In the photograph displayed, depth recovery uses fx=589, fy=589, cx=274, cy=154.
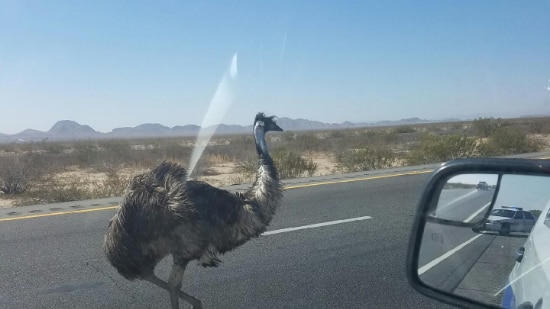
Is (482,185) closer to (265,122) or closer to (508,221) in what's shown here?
(508,221)

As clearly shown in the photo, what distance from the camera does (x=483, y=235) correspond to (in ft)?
9.46

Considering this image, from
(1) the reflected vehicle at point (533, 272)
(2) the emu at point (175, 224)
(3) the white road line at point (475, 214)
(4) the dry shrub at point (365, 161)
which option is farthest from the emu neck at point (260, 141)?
(4) the dry shrub at point (365, 161)

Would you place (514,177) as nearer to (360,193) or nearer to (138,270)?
(138,270)

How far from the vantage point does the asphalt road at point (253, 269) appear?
568 cm

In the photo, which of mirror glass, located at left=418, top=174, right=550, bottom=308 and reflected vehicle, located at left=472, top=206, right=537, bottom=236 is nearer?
mirror glass, located at left=418, top=174, right=550, bottom=308

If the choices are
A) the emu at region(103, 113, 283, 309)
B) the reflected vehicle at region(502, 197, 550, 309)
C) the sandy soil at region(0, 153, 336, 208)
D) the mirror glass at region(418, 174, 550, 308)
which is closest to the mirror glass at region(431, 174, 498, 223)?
the mirror glass at region(418, 174, 550, 308)

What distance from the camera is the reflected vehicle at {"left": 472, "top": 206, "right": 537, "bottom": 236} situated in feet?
8.69

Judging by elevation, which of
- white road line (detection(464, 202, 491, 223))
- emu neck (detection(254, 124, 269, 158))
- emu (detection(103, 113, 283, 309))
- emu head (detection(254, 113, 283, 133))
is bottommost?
emu (detection(103, 113, 283, 309))

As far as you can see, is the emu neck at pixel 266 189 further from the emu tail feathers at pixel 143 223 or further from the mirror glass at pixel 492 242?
the mirror glass at pixel 492 242

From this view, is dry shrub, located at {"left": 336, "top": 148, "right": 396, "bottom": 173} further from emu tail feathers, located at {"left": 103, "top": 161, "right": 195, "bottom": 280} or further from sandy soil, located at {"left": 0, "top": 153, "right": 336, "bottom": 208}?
emu tail feathers, located at {"left": 103, "top": 161, "right": 195, "bottom": 280}

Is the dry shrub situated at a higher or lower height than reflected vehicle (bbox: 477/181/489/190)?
lower

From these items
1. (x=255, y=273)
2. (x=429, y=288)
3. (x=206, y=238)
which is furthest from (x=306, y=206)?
(x=429, y=288)

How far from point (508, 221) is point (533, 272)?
0.33 metres

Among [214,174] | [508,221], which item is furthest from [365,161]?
[508,221]
